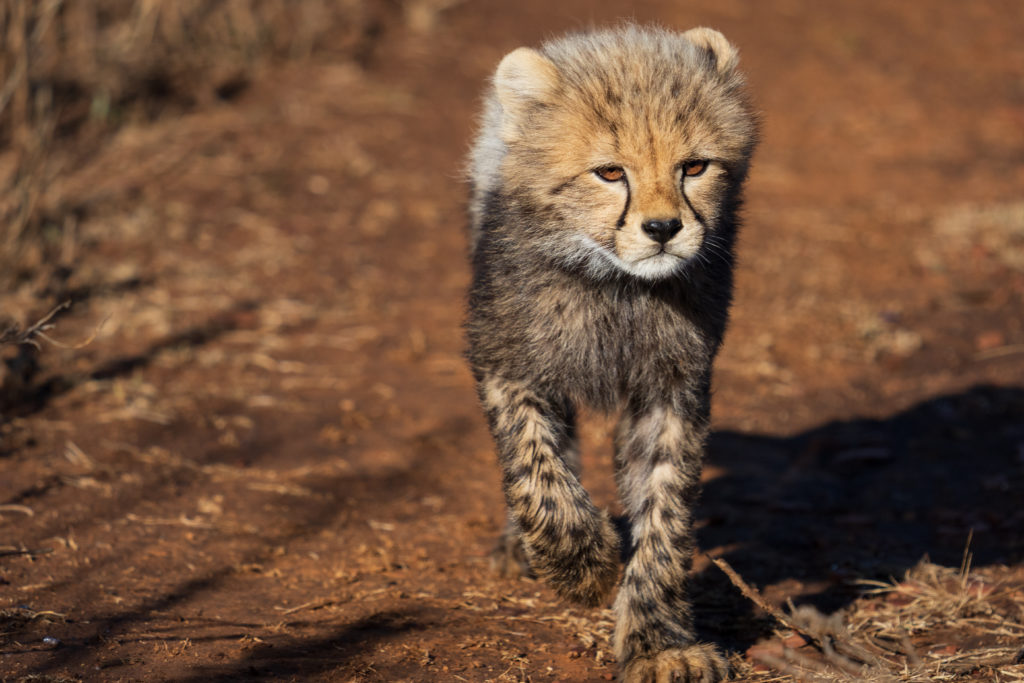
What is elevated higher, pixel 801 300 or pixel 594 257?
pixel 594 257

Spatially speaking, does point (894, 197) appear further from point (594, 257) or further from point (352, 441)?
point (594, 257)

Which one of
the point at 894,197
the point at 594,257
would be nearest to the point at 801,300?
the point at 894,197

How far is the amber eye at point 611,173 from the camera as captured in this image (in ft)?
12.0

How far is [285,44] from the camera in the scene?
36.9 ft

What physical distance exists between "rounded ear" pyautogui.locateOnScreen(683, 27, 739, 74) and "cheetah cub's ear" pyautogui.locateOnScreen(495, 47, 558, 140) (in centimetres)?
64

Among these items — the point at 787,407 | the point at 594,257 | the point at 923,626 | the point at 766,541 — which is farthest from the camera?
the point at 787,407

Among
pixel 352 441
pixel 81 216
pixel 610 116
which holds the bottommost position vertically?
pixel 352 441

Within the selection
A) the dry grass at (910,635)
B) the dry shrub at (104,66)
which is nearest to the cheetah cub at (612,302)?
the dry grass at (910,635)

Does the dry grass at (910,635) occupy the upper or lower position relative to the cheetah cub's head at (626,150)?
lower

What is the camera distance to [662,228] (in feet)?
11.5

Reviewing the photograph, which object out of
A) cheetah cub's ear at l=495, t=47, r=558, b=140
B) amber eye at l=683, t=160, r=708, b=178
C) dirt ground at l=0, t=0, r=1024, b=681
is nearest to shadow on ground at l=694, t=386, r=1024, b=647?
dirt ground at l=0, t=0, r=1024, b=681

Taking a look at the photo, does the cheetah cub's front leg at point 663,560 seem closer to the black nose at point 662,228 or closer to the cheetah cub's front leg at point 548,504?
the cheetah cub's front leg at point 548,504

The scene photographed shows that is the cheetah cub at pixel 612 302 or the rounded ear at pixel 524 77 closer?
the cheetah cub at pixel 612 302

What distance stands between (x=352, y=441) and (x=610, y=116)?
2.83 m
